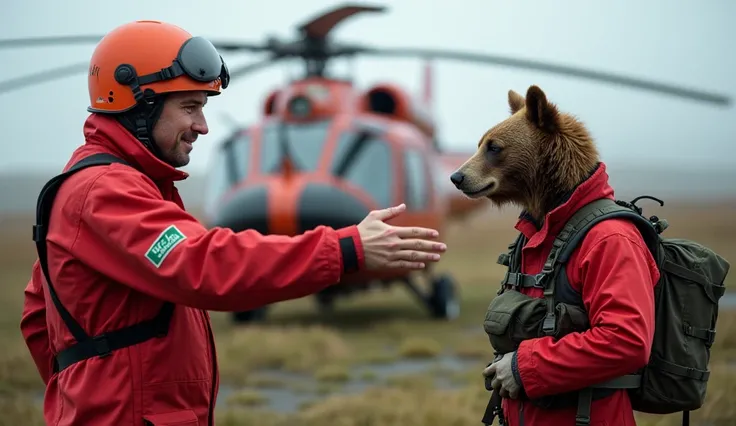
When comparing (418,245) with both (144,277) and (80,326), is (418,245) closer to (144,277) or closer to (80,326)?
(144,277)

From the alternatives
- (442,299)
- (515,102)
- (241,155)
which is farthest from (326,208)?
(515,102)

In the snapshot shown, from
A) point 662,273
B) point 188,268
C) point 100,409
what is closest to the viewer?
point 188,268

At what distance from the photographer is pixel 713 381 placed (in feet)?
22.3

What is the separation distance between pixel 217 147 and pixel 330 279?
1016 cm

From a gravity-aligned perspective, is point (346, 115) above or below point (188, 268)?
below

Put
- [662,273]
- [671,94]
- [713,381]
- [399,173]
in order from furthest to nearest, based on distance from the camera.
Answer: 1. [399,173]
2. [671,94]
3. [713,381]
4. [662,273]

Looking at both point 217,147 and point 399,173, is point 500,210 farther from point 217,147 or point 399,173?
point 217,147

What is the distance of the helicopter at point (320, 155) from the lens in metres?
10.6

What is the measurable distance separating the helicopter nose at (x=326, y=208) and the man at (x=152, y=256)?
749 centimetres

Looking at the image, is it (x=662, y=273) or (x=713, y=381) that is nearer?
(x=662, y=273)

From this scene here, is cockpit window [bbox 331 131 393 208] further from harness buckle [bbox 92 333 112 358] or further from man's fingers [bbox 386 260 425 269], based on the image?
man's fingers [bbox 386 260 425 269]

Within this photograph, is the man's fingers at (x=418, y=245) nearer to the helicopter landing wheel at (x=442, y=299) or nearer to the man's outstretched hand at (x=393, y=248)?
the man's outstretched hand at (x=393, y=248)

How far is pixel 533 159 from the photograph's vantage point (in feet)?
9.68

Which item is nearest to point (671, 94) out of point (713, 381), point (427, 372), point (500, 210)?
point (713, 381)
